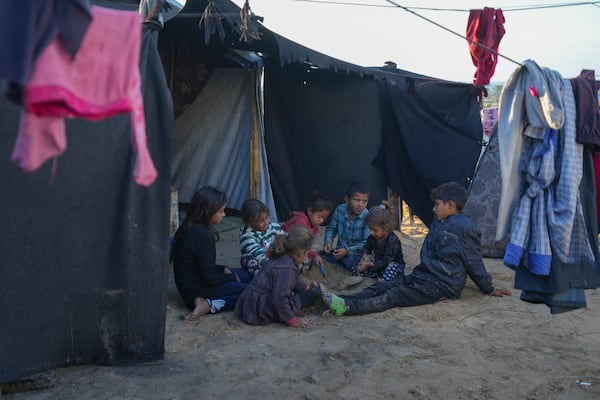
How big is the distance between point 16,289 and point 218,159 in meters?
5.02

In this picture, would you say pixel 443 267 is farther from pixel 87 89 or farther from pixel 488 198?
pixel 87 89

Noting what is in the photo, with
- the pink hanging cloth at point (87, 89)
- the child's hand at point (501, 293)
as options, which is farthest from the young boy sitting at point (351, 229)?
the pink hanging cloth at point (87, 89)

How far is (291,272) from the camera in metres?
4.86

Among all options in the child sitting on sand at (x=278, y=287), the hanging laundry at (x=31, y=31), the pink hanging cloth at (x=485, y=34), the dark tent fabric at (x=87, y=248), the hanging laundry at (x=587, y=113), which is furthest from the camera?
the pink hanging cloth at (x=485, y=34)

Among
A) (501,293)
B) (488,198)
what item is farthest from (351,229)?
(488,198)

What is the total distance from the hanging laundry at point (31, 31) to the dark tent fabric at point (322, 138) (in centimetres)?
635

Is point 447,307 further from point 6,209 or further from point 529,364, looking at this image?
A: point 6,209

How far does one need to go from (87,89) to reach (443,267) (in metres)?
4.09

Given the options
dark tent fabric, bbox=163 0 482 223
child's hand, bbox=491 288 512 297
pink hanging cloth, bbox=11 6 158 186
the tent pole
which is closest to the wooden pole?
the tent pole

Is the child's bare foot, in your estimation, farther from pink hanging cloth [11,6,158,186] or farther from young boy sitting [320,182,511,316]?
pink hanging cloth [11,6,158,186]

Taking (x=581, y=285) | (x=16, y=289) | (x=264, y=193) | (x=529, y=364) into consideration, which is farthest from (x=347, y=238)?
(x=16, y=289)

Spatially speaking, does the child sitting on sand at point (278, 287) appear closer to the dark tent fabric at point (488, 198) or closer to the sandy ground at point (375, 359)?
the sandy ground at point (375, 359)

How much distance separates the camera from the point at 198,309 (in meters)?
4.97

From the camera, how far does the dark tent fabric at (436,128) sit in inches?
326
